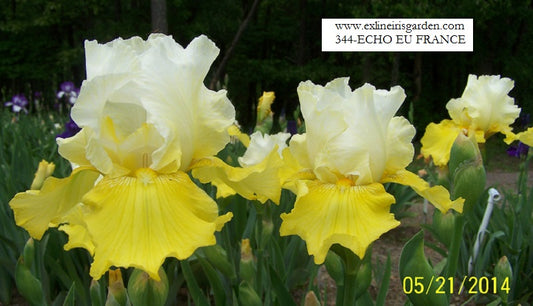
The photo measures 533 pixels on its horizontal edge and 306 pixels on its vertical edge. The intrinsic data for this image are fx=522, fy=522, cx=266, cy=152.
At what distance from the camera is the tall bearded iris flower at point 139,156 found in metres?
0.77

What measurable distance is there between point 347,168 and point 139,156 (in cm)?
36

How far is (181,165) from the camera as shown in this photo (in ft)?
2.99

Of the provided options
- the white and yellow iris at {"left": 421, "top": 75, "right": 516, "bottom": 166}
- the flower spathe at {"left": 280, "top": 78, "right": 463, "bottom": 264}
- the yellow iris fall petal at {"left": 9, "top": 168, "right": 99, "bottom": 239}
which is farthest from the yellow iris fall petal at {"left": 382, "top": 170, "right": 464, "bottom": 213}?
the white and yellow iris at {"left": 421, "top": 75, "right": 516, "bottom": 166}

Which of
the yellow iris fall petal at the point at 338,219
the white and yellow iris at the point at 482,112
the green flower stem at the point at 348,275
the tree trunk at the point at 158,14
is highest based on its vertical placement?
the tree trunk at the point at 158,14

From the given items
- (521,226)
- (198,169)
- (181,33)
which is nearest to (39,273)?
(198,169)

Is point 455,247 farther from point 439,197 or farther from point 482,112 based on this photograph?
point 482,112

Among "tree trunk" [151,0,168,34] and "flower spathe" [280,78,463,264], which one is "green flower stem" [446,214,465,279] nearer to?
"flower spathe" [280,78,463,264]

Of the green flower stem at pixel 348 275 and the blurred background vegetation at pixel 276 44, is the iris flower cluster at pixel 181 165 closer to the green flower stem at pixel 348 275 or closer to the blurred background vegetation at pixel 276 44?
the green flower stem at pixel 348 275

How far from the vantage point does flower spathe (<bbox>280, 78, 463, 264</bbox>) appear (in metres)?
0.85

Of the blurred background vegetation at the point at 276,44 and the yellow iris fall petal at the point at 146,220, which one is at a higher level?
the blurred background vegetation at the point at 276,44

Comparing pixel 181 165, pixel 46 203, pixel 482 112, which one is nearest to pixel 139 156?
pixel 181 165

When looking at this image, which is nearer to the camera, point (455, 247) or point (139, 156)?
point (139, 156)

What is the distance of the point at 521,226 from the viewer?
235cm

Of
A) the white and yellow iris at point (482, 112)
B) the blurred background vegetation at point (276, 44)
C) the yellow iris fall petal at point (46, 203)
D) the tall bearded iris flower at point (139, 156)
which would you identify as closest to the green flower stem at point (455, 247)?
the tall bearded iris flower at point (139, 156)
